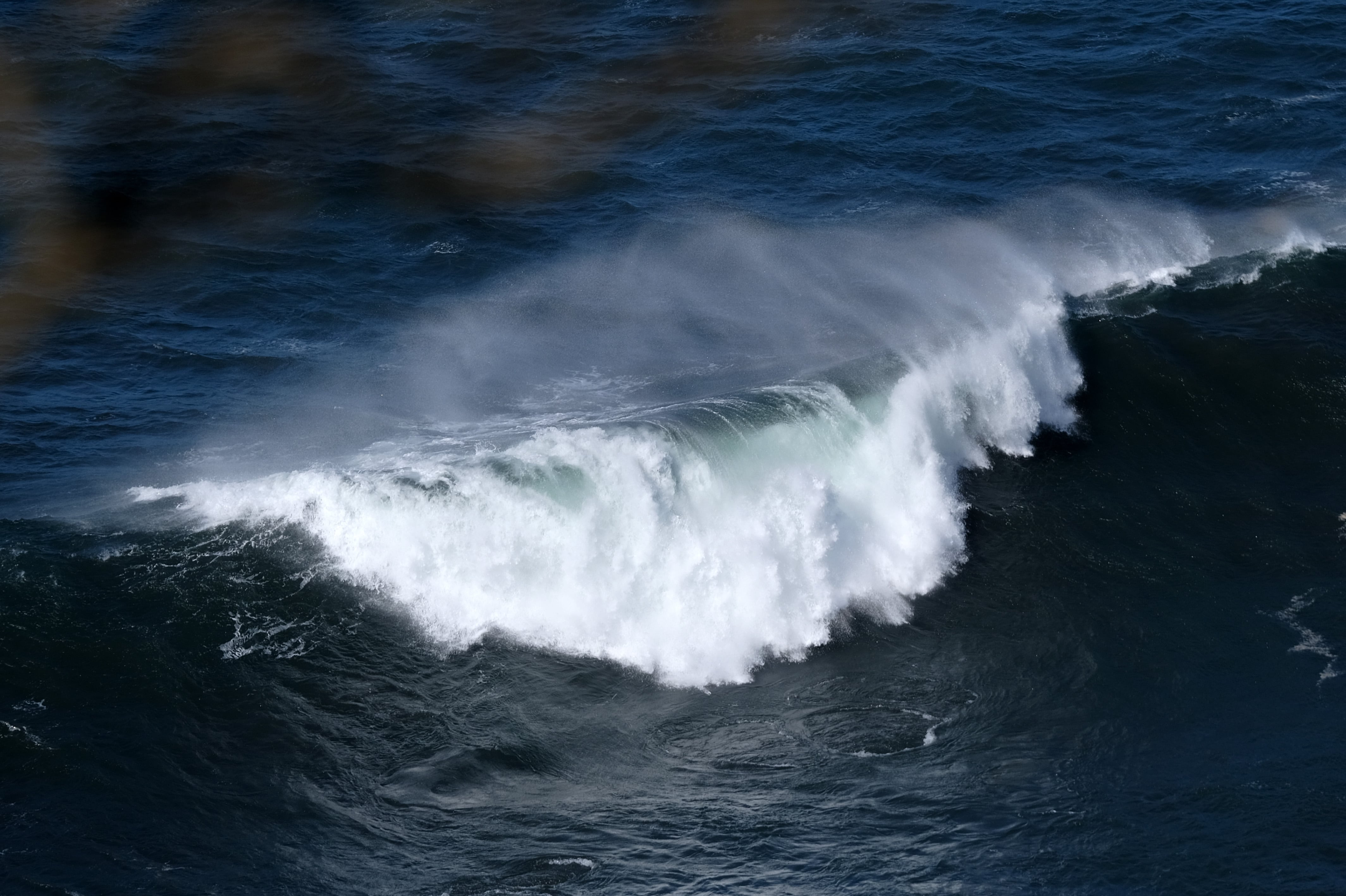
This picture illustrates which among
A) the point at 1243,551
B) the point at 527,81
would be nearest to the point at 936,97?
the point at 527,81

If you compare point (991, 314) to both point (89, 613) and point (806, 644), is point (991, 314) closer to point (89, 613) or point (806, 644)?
point (806, 644)

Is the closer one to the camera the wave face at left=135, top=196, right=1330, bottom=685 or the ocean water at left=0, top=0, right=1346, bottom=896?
the ocean water at left=0, top=0, right=1346, bottom=896

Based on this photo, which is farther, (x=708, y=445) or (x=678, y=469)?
(x=708, y=445)

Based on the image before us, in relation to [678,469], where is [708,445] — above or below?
above

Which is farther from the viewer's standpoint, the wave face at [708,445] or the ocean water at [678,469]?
the wave face at [708,445]
